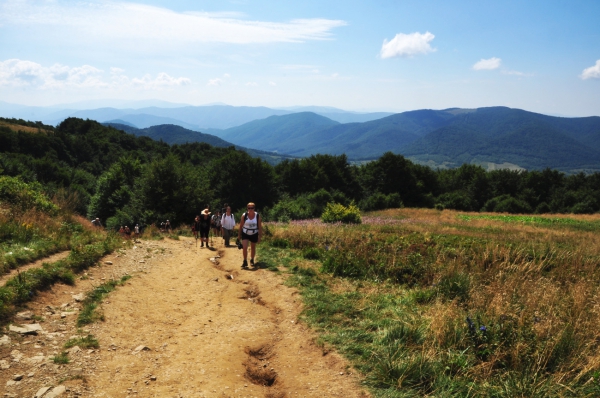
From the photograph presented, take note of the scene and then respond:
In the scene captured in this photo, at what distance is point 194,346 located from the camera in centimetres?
579

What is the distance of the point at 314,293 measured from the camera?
7.78 meters

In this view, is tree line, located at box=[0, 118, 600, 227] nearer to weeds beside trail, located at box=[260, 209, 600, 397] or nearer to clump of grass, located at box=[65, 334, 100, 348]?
weeds beside trail, located at box=[260, 209, 600, 397]

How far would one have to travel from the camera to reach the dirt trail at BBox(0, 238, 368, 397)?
459cm

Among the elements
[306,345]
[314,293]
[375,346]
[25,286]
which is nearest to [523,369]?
[375,346]

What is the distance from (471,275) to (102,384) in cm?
700

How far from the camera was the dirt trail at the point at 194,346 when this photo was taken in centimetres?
459

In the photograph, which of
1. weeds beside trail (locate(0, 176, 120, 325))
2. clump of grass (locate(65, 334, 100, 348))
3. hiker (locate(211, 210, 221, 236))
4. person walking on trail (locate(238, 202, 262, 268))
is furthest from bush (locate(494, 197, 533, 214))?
clump of grass (locate(65, 334, 100, 348))

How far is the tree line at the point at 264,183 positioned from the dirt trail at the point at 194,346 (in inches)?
943

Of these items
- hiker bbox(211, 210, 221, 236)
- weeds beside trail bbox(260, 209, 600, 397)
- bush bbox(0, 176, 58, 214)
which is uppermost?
bush bbox(0, 176, 58, 214)

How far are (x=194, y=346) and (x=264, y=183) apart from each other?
51582 millimetres

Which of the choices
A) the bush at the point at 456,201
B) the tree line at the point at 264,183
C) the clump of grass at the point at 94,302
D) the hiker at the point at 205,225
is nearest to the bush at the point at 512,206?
the tree line at the point at 264,183

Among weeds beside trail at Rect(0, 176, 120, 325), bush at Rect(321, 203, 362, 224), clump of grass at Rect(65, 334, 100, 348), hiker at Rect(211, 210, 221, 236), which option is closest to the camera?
clump of grass at Rect(65, 334, 100, 348)

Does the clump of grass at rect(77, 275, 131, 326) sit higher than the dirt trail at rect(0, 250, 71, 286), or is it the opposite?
the dirt trail at rect(0, 250, 71, 286)

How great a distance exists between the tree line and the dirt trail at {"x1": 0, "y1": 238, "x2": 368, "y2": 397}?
2395 cm
